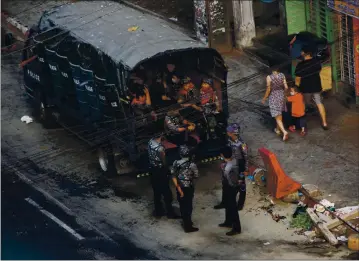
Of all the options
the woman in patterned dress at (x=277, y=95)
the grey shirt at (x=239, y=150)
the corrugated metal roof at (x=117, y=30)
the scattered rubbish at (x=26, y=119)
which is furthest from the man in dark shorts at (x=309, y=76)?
the scattered rubbish at (x=26, y=119)

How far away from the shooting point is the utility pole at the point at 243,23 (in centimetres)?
2736

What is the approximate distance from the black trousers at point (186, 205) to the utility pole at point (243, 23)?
8.96 m

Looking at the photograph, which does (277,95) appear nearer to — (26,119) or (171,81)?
(171,81)

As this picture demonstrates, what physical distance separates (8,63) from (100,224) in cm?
967

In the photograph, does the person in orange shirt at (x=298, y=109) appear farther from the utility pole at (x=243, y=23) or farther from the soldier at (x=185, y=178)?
the utility pole at (x=243, y=23)

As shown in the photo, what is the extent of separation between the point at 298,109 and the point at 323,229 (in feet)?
14.8

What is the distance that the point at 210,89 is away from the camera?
21.5 m

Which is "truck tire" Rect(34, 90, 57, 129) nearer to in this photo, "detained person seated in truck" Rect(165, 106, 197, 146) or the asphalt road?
the asphalt road

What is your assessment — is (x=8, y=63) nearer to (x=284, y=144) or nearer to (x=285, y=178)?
(x=284, y=144)

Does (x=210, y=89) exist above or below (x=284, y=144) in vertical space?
above

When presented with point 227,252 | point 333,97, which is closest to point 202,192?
point 227,252

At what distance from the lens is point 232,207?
19219 mm

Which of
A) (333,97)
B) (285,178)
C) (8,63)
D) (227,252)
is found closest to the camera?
(227,252)

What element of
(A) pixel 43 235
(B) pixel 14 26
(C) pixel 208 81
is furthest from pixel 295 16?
(B) pixel 14 26
